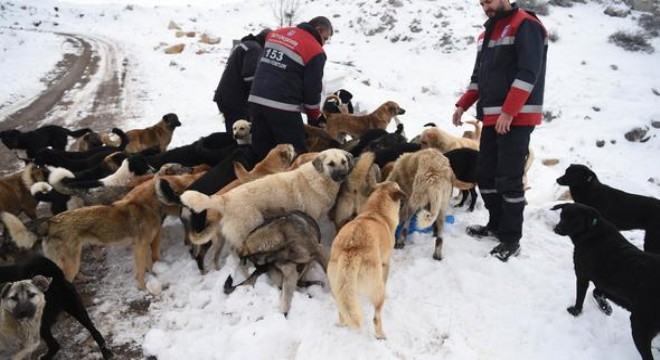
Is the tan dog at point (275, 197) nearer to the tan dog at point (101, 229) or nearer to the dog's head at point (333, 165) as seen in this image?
the dog's head at point (333, 165)

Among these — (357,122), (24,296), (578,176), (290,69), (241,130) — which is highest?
(290,69)

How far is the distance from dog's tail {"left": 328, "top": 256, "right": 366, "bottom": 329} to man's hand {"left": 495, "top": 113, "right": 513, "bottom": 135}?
2.23 m

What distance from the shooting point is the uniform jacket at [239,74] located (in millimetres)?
7172

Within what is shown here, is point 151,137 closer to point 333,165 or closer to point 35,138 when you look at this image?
point 35,138

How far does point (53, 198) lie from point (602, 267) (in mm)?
5924

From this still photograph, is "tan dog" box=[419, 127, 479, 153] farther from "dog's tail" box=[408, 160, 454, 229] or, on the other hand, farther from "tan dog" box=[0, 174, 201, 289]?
"tan dog" box=[0, 174, 201, 289]

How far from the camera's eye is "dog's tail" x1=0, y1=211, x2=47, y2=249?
3.88 meters

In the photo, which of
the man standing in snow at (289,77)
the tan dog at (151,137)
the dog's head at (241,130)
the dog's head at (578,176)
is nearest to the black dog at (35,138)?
the tan dog at (151,137)

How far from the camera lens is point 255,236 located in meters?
4.14

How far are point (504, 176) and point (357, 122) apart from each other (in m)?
4.46

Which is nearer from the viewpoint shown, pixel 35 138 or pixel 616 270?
pixel 616 270

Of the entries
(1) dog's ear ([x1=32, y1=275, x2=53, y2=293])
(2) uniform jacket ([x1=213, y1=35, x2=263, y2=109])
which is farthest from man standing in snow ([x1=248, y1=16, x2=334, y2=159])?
(1) dog's ear ([x1=32, y1=275, x2=53, y2=293])

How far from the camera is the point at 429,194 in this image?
4820 millimetres

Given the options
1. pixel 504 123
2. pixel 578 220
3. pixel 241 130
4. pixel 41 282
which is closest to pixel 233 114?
pixel 241 130
